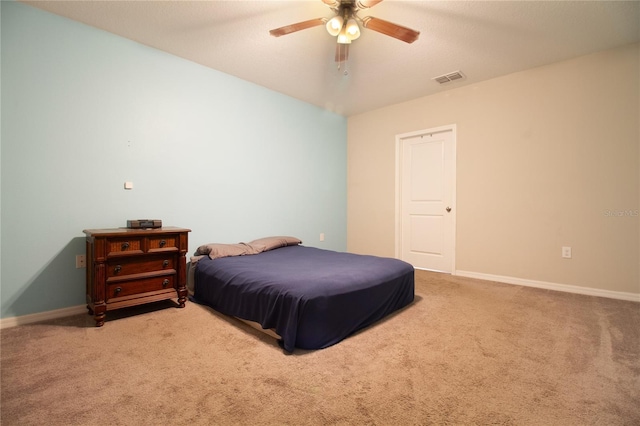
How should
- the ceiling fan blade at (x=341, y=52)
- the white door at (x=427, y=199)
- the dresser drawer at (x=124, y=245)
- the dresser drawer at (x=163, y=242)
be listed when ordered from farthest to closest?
the white door at (x=427, y=199)
the ceiling fan blade at (x=341, y=52)
the dresser drawer at (x=163, y=242)
the dresser drawer at (x=124, y=245)

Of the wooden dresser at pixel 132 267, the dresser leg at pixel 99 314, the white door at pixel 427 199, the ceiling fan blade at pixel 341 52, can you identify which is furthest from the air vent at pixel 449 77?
the dresser leg at pixel 99 314

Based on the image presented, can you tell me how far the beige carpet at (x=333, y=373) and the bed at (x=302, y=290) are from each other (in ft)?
0.37

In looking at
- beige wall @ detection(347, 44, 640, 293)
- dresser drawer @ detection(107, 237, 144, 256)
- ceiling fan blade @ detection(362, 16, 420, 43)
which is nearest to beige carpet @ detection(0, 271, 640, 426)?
dresser drawer @ detection(107, 237, 144, 256)

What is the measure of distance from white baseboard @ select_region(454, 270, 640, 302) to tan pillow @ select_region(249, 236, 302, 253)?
7.45ft

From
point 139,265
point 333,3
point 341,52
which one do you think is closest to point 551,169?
point 341,52

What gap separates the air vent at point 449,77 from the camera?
347cm

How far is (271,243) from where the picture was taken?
346 centimetres

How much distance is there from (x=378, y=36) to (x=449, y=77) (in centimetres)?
135

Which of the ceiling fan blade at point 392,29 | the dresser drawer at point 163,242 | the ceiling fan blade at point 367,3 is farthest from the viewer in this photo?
the dresser drawer at point 163,242

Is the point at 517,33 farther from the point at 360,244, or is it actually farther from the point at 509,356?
the point at 360,244

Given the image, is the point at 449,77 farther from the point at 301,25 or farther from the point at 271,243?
the point at 271,243

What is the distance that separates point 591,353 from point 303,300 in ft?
5.89

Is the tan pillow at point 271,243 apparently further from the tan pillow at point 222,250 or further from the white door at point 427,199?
the white door at point 427,199

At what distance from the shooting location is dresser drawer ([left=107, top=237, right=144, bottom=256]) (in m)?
2.24
